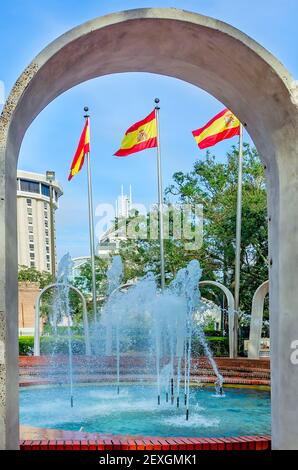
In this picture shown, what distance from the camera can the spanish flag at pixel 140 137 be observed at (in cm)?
1440

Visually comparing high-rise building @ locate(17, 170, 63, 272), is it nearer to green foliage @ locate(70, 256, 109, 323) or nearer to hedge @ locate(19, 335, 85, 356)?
green foliage @ locate(70, 256, 109, 323)

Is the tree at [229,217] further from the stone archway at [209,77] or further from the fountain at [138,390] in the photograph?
the stone archway at [209,77]

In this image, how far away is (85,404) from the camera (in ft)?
28.7

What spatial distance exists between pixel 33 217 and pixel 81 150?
6993cm

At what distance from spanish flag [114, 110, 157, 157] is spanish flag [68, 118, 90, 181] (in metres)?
1.80

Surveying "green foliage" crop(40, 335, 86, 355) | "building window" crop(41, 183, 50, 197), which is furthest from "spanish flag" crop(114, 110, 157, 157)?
"building window" crop(41, 183, 50, 197)

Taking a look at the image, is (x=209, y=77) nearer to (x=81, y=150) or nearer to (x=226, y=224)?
(x=81, y=150)

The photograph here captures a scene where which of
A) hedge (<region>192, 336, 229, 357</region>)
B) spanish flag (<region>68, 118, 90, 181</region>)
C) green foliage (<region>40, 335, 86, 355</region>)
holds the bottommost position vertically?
green foliage (<region>40, 335, 86, 355</region>)

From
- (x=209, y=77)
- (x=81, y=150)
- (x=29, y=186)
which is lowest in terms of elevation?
(x=209, y=77)

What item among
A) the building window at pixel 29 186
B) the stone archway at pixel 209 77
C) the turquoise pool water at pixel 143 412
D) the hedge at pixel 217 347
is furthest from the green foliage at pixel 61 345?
the building window at pixel 29 186

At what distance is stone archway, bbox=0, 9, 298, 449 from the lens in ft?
11.0

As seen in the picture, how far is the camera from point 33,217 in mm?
84188

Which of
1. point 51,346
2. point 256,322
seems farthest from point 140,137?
point 51,346
